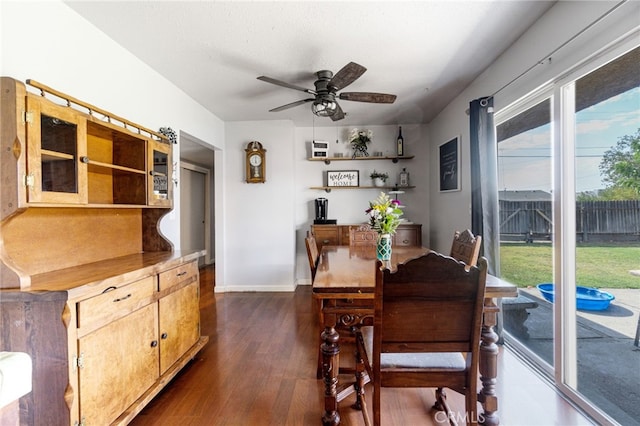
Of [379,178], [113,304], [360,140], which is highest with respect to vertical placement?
[360,140]

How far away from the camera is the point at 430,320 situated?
3.73 feet

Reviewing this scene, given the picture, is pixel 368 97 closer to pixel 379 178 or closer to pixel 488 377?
pixel 379 178

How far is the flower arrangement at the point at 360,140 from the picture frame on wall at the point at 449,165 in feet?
3.53

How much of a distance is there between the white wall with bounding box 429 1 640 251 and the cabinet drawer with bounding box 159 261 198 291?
2.82m

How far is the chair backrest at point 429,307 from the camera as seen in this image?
1.10m

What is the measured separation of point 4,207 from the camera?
46.3 inches

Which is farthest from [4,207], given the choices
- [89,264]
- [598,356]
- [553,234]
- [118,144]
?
[598,356]

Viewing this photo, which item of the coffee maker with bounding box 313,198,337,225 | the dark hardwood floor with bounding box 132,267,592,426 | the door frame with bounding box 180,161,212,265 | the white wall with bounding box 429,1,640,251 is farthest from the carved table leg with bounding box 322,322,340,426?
the door frame with bounding box 180,161,212,265

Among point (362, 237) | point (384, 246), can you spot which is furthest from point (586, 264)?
point (362, 237)

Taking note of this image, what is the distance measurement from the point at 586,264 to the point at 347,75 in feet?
6.78

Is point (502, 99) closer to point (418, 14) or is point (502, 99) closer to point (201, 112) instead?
point (418, 14)

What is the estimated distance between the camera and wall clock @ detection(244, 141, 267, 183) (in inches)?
161

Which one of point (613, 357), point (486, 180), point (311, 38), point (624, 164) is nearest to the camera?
point (624, 164)

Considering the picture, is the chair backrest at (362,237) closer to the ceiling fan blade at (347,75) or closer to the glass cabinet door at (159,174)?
the ceiling fan blade at (347,75)
